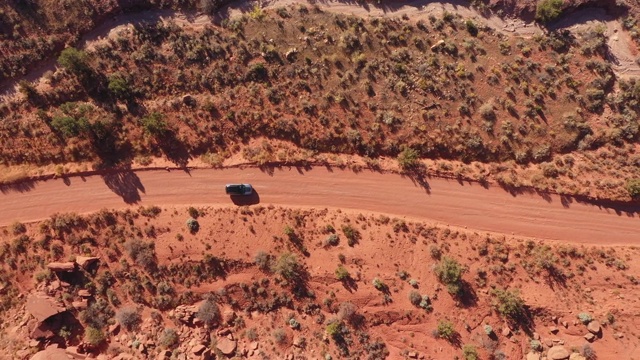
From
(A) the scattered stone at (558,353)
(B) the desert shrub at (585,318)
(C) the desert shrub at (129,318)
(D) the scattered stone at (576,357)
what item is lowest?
(D) the scattered stone at (576,357)

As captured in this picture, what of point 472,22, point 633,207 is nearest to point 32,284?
point 472,22

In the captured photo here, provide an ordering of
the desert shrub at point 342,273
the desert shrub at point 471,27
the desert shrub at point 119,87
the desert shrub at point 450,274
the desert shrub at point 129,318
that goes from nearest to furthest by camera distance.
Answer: the desert shrub at point 450,274, the desert shrub at point 129,318, the desert shrub at point 342,273, the desert shrub at point 119,87, the desert shrub at point 471,27

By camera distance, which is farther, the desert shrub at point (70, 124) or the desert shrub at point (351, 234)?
the desert shrub at point (70, 124)

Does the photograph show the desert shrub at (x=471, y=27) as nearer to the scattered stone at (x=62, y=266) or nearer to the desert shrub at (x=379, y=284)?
the desert shrub at (x=379, y=284)

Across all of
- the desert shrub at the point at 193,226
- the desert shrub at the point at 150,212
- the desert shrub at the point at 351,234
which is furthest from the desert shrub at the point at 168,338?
the desert shrub at the point at 351,234

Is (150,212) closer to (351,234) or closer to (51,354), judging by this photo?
(51,354)

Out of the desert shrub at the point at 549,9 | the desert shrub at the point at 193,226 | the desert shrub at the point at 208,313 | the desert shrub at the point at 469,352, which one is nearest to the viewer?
the desert shrub at the point at 469,352

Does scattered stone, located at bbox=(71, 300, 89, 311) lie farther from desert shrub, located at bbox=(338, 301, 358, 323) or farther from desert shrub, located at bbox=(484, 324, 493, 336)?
desert shrub, located at bbox=(484, 324, 493, 336)
